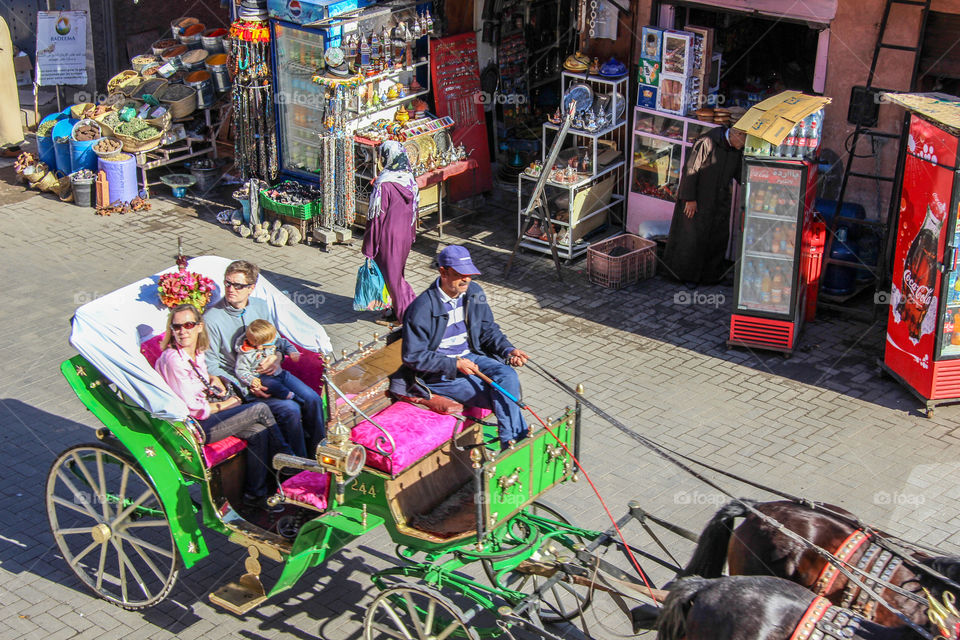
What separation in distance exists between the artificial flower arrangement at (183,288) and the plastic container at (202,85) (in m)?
7.17

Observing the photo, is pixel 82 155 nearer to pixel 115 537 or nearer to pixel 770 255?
pixel 115 537

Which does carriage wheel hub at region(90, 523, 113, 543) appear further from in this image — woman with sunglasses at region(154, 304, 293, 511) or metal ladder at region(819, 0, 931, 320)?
metal ladder at region(819, 0, 931, 320)

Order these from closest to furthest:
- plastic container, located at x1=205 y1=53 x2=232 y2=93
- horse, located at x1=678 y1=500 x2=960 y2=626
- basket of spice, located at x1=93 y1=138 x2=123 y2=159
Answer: horse, located at x1=678 y1=500 x2=960 y2=626 < basket of spice, located at x1=93 y1=138 x2=123 y2=159 < plastic container, located at x1=205 y1=53 x2=232 y2=93

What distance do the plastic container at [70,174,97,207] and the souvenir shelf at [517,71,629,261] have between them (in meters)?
5.33

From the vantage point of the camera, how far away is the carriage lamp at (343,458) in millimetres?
5527

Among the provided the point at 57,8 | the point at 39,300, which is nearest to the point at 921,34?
the point at 39,300

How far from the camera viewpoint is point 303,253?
11984 millimetres

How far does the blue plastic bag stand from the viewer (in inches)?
396

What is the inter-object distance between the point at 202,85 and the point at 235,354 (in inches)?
295

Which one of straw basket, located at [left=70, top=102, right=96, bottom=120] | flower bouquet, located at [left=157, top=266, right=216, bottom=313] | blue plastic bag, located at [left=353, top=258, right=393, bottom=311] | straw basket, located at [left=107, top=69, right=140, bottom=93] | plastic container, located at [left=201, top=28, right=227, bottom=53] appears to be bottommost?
blue plastic bag, located at [left=353, top=258, right=393, bottom=311]

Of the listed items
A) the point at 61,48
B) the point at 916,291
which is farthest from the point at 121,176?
the point at 916,291

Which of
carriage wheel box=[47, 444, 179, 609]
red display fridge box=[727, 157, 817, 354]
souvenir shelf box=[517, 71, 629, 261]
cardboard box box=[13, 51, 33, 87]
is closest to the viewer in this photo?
carriage wheel box=[47, 444, 179, 609]

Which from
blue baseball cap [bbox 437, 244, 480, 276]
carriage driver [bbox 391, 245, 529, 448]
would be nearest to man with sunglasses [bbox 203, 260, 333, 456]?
carriage driver [bbox 391, 245, 529, 448]

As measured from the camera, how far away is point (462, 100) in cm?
1282
